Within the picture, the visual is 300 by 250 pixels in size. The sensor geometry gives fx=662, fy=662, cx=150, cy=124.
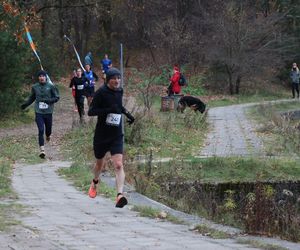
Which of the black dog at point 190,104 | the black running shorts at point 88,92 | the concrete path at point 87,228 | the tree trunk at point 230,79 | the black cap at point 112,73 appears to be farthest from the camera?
the tree trunk at point 230,79

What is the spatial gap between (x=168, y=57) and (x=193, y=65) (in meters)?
1.62

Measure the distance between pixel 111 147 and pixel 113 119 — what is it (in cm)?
40

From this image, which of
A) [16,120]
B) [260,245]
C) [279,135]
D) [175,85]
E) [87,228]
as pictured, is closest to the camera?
[260,245]

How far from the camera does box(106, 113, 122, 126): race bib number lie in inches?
359

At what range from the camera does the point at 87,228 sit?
775 centimetres

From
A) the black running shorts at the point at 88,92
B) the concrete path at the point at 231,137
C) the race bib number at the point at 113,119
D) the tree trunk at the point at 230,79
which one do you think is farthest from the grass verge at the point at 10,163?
the tree trunk at the point at 230,79

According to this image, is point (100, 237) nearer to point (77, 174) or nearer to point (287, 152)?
point (77, 174)

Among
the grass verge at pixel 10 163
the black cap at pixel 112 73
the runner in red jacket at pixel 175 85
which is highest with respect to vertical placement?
the runner in red jacket at pixel 175 85

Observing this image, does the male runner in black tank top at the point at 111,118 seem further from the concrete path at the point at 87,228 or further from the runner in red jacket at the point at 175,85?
the runner in red jacket at the point at 175,85

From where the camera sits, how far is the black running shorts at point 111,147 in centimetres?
916

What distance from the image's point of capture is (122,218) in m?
8.51

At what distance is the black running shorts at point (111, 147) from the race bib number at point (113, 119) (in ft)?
0.75

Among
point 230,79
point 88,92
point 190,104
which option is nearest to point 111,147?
point 88,92

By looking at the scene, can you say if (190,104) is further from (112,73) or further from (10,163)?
(112,73)
